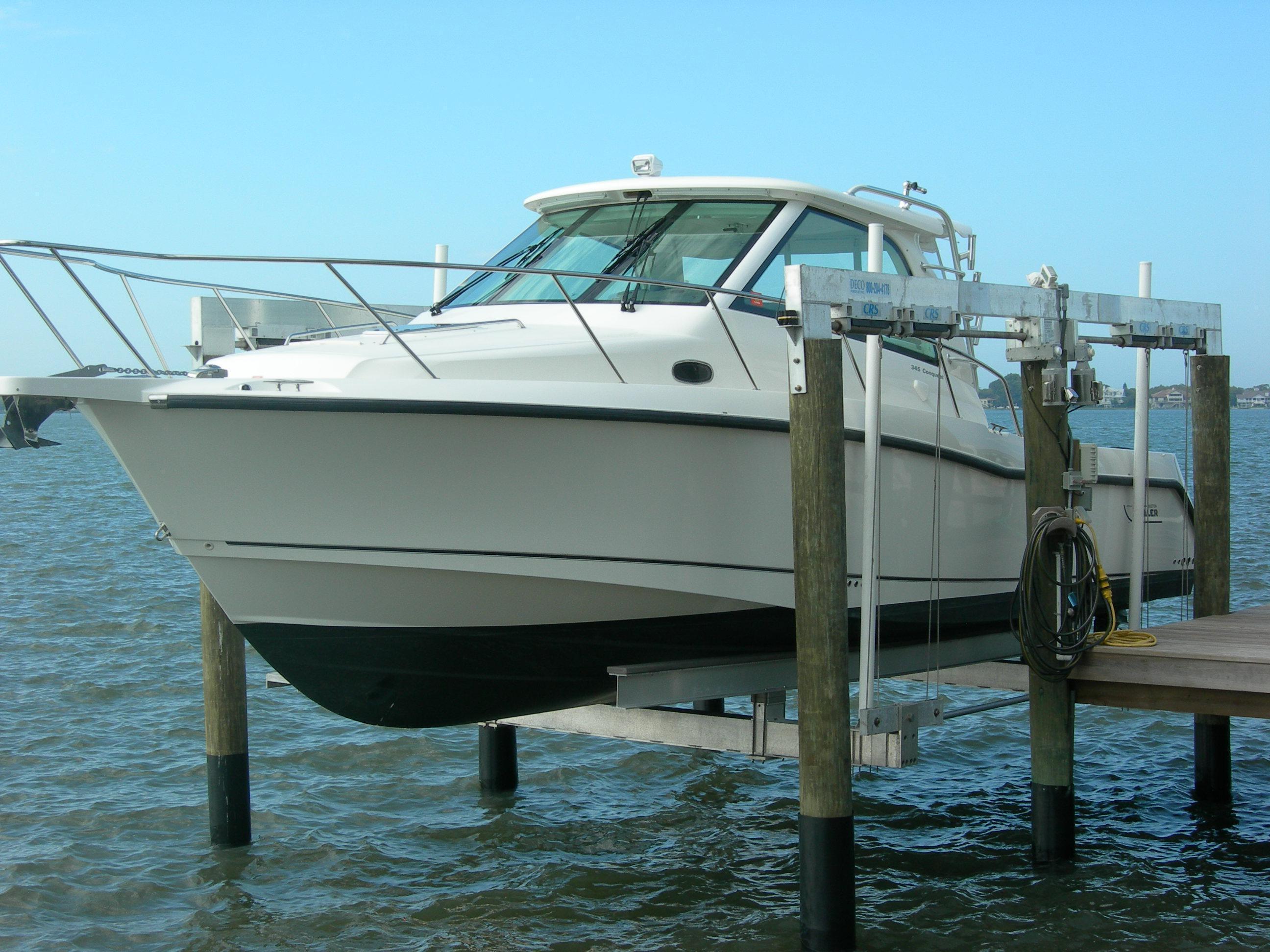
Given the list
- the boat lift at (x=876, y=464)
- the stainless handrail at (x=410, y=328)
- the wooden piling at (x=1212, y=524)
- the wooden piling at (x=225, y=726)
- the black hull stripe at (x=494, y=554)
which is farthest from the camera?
the wooden piling at (x=1212, y=524)

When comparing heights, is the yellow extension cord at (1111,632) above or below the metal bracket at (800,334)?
below

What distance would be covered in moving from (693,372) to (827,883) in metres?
1.99

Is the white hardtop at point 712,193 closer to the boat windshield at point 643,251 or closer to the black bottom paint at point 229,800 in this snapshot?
the boat windshield at point 643,251

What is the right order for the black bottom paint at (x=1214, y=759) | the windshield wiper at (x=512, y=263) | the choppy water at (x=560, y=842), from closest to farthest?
the choppy water at (x=560, y=842)
the windshield wiper at (x=512, y=263)
the black bottom paint at (x=1214, y=759)

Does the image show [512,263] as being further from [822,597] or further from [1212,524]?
[1212,524]

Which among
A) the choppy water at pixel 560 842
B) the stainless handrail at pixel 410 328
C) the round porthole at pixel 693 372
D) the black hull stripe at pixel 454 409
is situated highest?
the stainless handrail at pixel 410 328

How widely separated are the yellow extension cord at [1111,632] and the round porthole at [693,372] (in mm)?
1711

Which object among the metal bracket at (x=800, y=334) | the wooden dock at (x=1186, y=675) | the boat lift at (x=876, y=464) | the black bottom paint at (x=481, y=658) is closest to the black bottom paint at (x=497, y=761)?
the boat lift at (x=876, y=464)

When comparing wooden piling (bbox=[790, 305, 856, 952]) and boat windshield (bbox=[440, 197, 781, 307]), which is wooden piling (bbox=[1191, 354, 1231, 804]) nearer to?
boat windshield (bbox=[440, 197, 781, 307])

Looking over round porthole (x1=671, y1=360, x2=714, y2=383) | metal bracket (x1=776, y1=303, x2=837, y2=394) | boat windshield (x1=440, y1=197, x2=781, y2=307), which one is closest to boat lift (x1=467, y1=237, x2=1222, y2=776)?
metal bracket (x1=776, y1=303, x2=837, y2=394)

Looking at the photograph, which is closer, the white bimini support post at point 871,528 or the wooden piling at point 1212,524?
the white bimini support post at point 871,528

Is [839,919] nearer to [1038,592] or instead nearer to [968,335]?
[1038,592]

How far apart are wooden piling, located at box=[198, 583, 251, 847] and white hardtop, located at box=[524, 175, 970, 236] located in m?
2.52

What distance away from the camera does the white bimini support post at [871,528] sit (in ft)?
16.6
